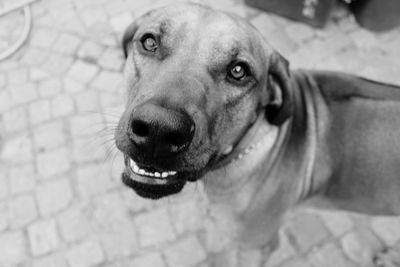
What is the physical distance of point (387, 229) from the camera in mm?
4070

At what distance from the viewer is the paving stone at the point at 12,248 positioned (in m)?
3.85

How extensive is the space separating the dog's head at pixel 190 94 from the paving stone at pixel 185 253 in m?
1.42

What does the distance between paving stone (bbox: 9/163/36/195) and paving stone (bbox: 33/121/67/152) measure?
23 centimetres

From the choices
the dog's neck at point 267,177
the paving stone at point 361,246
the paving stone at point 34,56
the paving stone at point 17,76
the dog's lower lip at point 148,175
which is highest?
the dog's lower lip at point 148,175

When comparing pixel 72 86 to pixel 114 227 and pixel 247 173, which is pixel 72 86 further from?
pixel 247 173

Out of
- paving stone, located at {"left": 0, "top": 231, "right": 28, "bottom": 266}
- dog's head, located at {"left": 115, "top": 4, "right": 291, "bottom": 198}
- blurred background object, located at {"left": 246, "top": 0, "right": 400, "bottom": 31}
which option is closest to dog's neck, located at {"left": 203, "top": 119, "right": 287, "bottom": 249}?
dog's head, located at {"left": 115, "top": 4, "right": 291, "bottom": 198}

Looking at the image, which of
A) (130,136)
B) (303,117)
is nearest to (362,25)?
(303,117)

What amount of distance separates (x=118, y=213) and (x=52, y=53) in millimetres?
2328

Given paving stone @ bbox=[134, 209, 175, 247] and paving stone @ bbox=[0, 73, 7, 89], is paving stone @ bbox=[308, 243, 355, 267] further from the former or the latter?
paving stone @ bbox=[0, 73, 7, 89]

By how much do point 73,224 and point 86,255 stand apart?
0.34m

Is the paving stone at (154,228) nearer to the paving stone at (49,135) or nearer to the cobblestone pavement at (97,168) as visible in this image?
the cobblestone pavement at (97,168)

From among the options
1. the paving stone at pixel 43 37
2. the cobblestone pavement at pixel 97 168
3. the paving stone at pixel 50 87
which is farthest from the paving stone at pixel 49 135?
the paving stone at pixel 43 37

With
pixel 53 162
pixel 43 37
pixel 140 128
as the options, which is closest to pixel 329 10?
pixel 43 37

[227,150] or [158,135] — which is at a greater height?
[158,135]
